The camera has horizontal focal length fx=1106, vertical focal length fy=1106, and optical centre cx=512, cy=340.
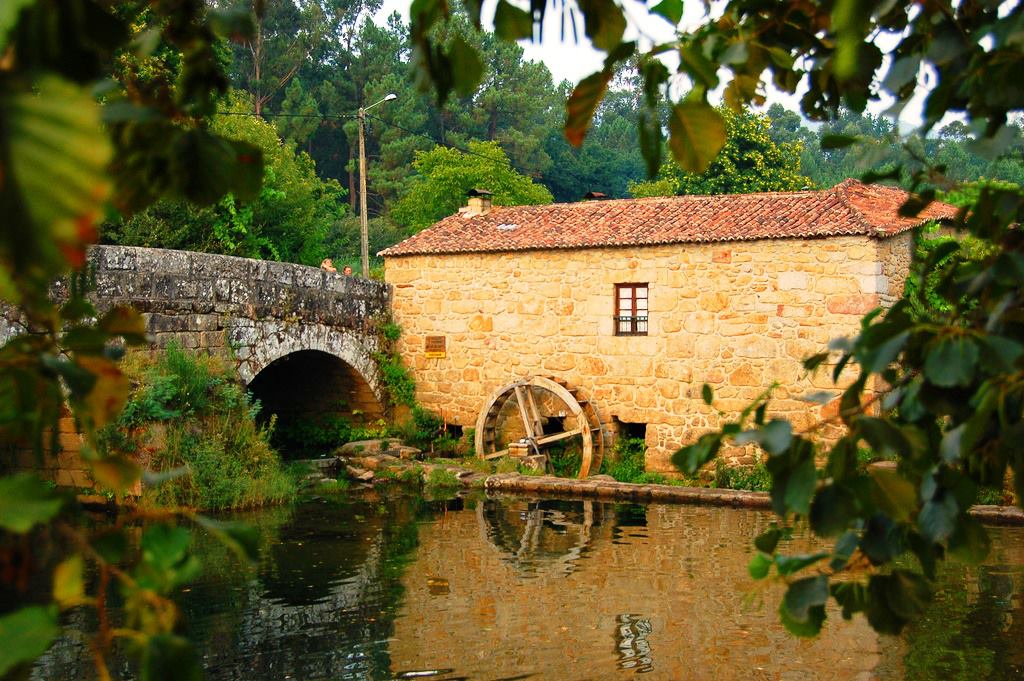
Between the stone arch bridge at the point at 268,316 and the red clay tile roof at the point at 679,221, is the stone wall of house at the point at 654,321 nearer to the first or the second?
the red clay tile roof at the point at 679,221

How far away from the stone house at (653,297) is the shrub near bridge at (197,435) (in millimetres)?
3591

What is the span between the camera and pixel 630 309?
13.5 m

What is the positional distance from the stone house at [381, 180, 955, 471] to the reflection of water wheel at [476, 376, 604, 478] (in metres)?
0.27

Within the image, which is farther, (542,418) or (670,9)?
(542,418)

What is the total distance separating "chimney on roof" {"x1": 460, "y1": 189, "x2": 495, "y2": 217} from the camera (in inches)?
623

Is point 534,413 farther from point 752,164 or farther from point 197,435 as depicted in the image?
point 752,164

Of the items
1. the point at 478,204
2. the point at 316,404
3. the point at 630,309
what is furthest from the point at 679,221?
the point at 316,404

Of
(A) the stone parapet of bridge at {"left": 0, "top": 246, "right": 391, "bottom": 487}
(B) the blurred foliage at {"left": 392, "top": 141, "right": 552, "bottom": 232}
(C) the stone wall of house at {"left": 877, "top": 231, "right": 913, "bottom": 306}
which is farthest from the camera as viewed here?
(B) the blurred foliage at {"left": 392, "top": 141, "right": 552, "bottom": 232}

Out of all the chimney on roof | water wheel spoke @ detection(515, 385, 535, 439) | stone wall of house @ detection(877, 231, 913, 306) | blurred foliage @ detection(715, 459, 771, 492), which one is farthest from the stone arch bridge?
stone wall of house @ detection(877, 231, 913, 306)

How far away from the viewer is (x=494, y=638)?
668cm

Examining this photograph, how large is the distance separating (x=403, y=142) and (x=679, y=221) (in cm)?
2241

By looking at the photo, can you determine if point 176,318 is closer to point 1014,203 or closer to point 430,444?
point 430,444

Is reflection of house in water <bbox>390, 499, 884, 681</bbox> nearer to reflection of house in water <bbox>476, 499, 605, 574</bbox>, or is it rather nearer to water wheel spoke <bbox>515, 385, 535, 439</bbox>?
reflection of house in water <bbox>476, 499, 605, 574</bbox>

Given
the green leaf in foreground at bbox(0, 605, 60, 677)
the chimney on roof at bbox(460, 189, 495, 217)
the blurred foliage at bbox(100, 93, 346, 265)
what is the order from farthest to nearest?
1. the blurred foliage at bbox(100, 93, 346, 265)
2. the chimney on roof at bbox(460, 189, 495, 217)
3. the green leaf in foreground at bbox(0, 605, 60, 677)
